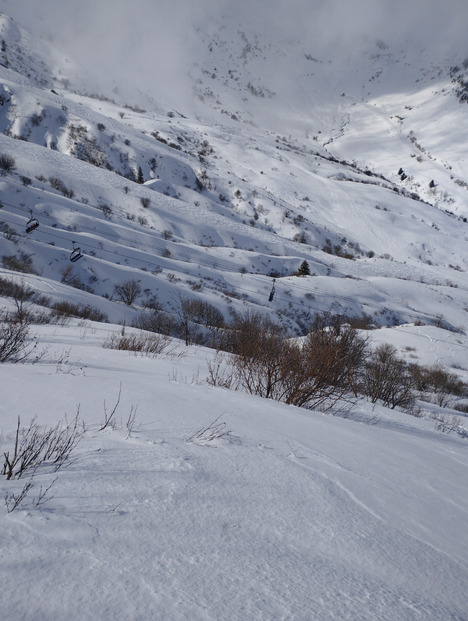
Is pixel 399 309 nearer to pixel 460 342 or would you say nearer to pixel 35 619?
pixel 460 342

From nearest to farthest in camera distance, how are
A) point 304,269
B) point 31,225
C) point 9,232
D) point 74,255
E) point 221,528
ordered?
point 221,528, point 9,232, point 74,255, point 31,225, point 304,269

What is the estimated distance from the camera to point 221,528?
3.80ft

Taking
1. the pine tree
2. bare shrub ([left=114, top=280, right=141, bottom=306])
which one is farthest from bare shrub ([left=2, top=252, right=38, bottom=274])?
the pine tree

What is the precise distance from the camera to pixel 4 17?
90562mm

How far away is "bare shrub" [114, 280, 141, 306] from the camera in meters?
21.2

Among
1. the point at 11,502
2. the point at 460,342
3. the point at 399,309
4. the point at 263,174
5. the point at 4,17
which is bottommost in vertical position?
the point at 11,502

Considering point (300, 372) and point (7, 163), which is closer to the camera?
point (300, 372)

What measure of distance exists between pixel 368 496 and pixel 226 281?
1057 inches

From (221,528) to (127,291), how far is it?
21.4 meters

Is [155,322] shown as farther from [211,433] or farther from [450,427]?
[211,433]

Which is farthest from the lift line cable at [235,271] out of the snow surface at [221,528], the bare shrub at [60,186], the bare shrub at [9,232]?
the snow surface at [221,528]

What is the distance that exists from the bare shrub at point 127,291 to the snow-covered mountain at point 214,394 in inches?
9.3

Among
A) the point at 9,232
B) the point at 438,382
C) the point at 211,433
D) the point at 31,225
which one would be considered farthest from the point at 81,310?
the point at 438,382

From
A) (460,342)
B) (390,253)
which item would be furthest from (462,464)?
(390,253)
